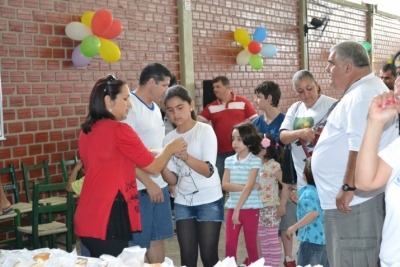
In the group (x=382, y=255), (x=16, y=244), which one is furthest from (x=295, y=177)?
(x=16, y=244)

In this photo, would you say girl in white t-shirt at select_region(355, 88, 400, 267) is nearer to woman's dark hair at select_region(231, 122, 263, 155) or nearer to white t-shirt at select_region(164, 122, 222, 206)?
white t-shirt at select_region(164, 122, 222, 206)

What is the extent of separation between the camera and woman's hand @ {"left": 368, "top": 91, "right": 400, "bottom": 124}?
72.9 inches

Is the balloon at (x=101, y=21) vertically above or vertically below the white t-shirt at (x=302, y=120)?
above

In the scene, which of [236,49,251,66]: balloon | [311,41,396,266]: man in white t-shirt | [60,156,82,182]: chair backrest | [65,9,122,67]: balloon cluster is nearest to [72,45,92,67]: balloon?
[65,9,122,67]: balloon cluster

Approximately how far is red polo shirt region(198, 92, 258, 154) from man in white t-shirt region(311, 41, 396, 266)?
12.6ft

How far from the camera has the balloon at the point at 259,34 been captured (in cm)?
819

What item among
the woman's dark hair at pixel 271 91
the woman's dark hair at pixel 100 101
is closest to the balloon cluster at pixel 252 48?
the woman's dark hair at pixel 271 91

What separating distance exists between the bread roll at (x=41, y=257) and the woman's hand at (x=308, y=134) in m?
2.02

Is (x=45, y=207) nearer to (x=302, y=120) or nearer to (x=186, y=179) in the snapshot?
(x=186, y=179)

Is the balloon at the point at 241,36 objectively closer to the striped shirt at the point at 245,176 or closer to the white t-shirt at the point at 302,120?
the white t-shirt at the point at 302,120

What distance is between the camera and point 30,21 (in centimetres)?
546

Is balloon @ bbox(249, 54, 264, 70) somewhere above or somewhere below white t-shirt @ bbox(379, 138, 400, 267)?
above

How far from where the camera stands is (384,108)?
1.86 m

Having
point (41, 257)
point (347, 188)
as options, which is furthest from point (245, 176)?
point (41, 257)
